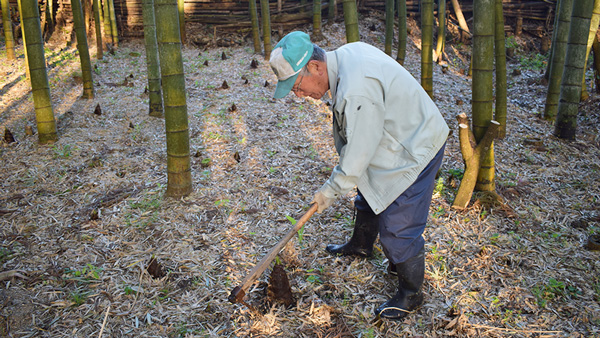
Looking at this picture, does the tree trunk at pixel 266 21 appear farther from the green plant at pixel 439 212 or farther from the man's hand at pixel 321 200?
the man's hand at pixel 321 200

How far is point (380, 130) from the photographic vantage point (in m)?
2.07

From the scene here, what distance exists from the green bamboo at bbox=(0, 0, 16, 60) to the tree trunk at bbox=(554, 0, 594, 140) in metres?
10.7

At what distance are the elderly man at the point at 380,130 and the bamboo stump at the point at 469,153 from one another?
1.32 metres

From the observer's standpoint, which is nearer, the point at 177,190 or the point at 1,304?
the point at 1,304

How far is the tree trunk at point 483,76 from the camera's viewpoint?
11.6ft

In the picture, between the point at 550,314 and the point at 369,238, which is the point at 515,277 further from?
the point at 369,238

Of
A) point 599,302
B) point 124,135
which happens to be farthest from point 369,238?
point 124,135

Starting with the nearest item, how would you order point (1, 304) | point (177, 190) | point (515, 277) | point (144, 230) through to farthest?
1. point (1, 304)
2. point (515, 277)
3. point (144, 230)
4. point (177, 190)

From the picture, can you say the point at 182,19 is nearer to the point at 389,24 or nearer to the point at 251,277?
the point at 389,24

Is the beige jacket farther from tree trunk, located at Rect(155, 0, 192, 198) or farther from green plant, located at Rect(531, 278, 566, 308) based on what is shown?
tree trunk, located at Rect(155, 0, 192, 198)

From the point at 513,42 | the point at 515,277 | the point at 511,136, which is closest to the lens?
the point at 515,277

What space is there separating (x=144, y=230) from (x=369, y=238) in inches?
75.5

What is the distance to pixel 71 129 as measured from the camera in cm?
530

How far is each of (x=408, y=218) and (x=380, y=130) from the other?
1.92ft
